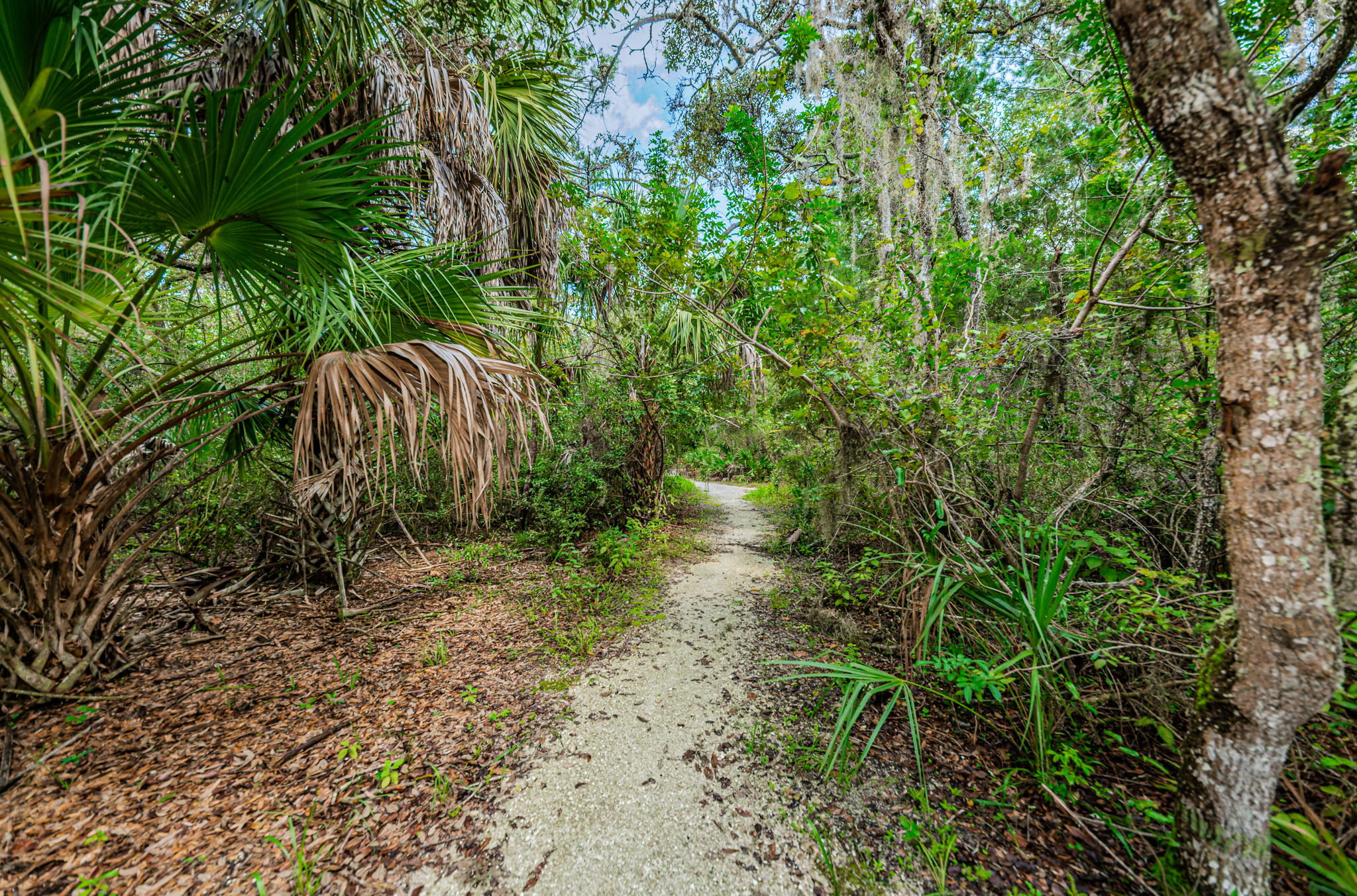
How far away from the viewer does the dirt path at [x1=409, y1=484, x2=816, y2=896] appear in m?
1.38

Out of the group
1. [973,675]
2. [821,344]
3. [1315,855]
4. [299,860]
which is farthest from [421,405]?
[1315,855]

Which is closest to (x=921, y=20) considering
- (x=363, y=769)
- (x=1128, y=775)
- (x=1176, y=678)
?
(x=1176, y=678)

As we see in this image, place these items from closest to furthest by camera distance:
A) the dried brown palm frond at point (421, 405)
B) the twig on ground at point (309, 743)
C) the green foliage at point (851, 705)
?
1. the dried brown palm frond at point (421, 405)
2. the green foliage at point (851, 705)
3. the twig on ground at point (309, 743)

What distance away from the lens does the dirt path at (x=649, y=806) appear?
4.52 feet

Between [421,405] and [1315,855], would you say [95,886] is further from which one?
[1315,855]

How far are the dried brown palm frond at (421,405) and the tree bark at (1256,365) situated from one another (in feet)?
6.94

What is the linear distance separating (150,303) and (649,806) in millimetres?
2920

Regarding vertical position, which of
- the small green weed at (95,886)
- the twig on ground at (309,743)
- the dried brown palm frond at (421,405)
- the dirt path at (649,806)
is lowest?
the dirt path at (649,806)

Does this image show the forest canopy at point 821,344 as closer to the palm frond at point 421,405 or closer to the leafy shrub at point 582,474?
the palm frond at point 421,405

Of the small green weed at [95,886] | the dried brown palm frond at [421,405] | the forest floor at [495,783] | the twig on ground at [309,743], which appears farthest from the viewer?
the twig on ground at [309,743]

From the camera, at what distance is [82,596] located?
1950mm

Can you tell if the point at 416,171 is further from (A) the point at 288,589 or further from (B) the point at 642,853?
(B) the point at 642,853

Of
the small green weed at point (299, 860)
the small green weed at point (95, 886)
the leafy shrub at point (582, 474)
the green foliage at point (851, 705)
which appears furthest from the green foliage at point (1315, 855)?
the leafy shrub at point (582, 474)

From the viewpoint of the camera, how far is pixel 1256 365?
3.25 feet
